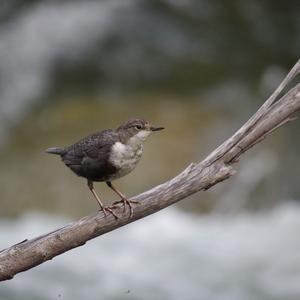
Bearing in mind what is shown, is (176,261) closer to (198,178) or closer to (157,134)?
(157,134)

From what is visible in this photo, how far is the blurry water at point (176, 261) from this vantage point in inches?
275

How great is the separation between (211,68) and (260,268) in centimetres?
354

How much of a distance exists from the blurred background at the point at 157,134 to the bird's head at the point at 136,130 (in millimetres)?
3014

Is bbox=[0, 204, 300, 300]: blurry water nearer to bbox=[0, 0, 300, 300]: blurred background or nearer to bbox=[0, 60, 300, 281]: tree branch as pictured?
bbox=[0, 0, 300, 300]: blurred background

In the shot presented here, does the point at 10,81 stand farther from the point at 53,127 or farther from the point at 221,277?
the point at 221,277

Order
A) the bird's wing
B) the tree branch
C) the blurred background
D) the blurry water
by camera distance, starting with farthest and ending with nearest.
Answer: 1. the blurred background
2. the blurry water
3. the bird's wing
4. the tree branch

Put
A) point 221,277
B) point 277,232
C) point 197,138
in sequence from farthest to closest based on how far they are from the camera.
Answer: point 197,138 → point 277,232 → point 221,277

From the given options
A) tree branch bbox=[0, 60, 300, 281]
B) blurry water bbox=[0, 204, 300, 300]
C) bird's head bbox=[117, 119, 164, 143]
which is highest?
bird's head bbox=[117, 119, 164, 143]

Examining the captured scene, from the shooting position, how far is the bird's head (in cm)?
400

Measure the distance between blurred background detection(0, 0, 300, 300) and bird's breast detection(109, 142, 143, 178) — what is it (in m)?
3.08

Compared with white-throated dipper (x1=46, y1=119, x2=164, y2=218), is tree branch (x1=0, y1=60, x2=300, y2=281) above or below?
below

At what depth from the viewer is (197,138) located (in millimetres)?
8516

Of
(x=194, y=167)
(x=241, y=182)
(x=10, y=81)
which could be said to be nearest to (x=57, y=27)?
(x=10, y=81)

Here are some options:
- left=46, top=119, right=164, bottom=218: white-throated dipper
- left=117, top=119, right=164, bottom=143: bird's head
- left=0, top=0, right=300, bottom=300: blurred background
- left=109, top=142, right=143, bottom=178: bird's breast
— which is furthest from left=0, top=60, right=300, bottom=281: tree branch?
left=0, top=0, right=300, bottom=300: blurred background
